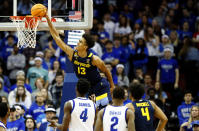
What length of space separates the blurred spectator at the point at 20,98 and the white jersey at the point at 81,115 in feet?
18.8

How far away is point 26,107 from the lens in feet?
43.2

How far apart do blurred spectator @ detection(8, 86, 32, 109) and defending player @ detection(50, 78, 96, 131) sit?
5670 millimetres

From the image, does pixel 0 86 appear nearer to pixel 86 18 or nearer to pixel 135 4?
pixel 86 18

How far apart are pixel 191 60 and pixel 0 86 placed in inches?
243

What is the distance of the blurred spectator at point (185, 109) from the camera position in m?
12.8

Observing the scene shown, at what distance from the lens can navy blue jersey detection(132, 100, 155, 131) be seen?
7.83 m

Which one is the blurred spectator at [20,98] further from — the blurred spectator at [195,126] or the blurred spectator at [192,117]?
the blurred spectator at [195,126]

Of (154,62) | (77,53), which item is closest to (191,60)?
(154,62)

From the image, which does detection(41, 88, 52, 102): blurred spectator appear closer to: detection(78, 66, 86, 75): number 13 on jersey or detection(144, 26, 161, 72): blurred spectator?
detection(144, 26, 161, 72): blurred spectator

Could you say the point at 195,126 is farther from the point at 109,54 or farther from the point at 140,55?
the point at 109,54

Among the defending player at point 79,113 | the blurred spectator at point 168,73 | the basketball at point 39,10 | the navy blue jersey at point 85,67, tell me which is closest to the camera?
the defending player at point 79,113

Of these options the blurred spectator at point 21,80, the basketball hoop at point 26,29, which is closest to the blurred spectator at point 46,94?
the blurred spectator at point 21,80

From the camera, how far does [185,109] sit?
506 inches

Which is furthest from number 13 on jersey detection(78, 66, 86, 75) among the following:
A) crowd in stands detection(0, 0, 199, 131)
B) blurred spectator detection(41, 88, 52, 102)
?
blurred spectator detection(41, 88, 52, 102)
